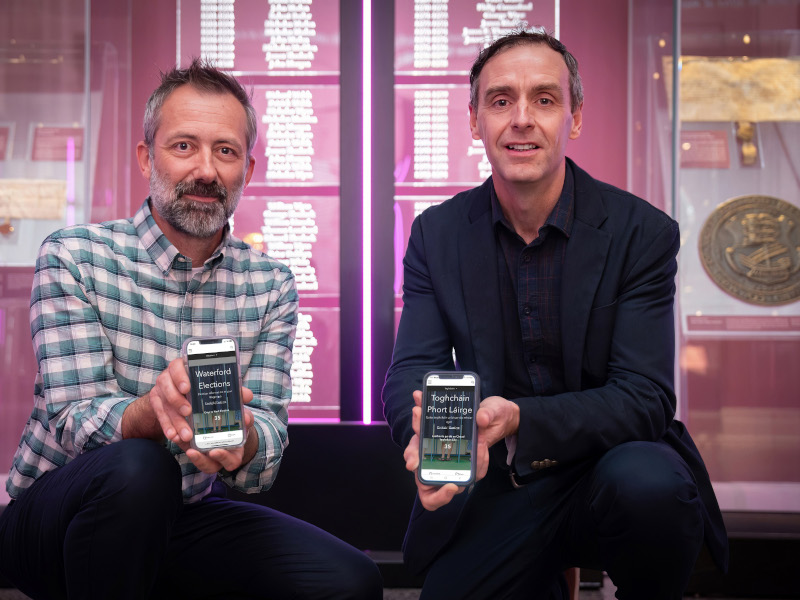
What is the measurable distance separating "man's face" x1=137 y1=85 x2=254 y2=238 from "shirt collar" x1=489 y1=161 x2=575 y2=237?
787mm

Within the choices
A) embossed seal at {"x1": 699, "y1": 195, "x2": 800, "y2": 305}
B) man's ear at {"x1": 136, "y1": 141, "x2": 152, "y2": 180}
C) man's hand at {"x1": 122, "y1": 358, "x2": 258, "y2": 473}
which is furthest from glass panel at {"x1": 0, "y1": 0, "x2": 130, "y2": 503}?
embossed seal at {"x1": 699, "y1": 195, "x2": 800, "y2": 305}

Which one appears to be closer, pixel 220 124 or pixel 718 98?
pixel 220 124

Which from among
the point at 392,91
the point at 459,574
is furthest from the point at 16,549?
the point at 392,91

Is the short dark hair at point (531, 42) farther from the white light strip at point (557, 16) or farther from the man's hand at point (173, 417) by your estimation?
the white light strip at point (557, 16)

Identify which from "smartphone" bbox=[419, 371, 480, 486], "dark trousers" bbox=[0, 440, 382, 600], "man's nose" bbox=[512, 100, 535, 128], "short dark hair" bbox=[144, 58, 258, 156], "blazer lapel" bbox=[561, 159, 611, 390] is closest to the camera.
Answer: "dark trousers" bbox=[0, 440, 382, 600]

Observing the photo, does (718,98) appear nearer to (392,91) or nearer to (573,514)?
(392,91)

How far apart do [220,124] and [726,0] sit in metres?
2.60

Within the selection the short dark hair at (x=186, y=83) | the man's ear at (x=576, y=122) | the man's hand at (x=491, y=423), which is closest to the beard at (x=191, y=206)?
the short dark hair at (x=186, y=83)

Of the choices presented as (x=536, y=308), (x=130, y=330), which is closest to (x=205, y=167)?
(x=130, y=330)

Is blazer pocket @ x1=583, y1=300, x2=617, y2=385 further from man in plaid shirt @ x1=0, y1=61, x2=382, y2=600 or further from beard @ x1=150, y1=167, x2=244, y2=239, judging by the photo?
beard @ x1=150, y1=167, x2=244, y2=239

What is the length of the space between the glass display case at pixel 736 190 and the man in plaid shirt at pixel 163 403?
209 cm

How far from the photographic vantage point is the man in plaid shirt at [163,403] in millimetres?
1639

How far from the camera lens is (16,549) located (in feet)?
5.90

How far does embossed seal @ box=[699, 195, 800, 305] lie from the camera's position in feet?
11.4
